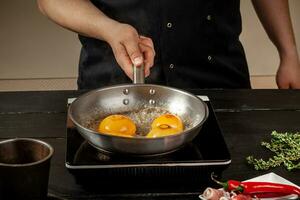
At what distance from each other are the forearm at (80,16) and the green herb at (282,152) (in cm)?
53

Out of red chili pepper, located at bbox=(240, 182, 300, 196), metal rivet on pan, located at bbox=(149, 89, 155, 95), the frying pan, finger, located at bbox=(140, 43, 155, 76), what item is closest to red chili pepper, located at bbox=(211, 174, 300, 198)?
red chili pepper, located at bbox=(240, 182, 300, 196)

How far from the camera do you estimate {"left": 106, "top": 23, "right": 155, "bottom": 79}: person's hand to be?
4.33ft

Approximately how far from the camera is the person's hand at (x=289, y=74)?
1.80 meters

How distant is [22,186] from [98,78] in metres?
0.96

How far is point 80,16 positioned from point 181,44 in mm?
309

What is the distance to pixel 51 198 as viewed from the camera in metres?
0.95

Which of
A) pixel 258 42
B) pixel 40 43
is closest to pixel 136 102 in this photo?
pixel 40 43

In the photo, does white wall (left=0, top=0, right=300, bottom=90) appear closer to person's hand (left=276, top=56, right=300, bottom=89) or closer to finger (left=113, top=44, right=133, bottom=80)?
person's hand (left=276, top=56, right=300, bottom=89)

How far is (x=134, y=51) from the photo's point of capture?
1323 millimetres

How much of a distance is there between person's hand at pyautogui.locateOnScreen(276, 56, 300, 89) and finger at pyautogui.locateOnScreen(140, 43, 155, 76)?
0.62 m

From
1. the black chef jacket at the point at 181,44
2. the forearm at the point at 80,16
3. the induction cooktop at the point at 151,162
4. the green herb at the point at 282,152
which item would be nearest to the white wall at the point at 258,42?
the black chef jacket at the point at 181,44

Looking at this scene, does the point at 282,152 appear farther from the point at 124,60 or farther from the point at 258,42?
the point at 258,42

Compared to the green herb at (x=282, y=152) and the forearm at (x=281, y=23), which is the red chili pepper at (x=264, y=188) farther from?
the forearm at (x=281, y=23)

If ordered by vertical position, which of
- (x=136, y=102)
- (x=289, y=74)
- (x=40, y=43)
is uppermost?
(x=136, y=102)
